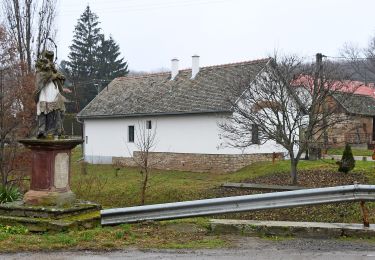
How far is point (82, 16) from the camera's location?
71.1 m

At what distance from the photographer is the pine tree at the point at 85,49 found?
6950 centimetres

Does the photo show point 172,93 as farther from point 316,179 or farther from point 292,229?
point 292,229

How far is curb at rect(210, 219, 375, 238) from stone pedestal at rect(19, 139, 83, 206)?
10.1ft

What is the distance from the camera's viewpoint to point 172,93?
33906 millimetres

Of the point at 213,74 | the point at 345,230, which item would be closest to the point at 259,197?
the point at 345,230

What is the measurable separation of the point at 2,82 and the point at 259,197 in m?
15.1

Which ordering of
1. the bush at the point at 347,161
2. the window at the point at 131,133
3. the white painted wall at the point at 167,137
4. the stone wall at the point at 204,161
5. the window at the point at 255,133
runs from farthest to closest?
the window at the point at 131,133 < the white painted wall at the point at 167,137 < the stone wall at the point at 204,161 < the window at the point at 255,133 < the bush at the point at 347,161

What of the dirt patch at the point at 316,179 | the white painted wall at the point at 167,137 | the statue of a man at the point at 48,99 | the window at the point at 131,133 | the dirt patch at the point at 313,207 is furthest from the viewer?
the window at the point at 131,133

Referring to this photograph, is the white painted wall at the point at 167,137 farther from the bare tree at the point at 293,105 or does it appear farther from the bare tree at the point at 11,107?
the bare tree at the point at 11,107

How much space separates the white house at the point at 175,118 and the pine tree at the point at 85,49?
100 feet

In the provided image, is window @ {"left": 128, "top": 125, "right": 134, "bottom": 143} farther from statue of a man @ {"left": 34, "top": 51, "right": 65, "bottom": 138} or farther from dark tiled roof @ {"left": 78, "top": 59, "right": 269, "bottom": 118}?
statue of a man @ {"left": 34, "top": 51, "right": 65, "bottom": 138}

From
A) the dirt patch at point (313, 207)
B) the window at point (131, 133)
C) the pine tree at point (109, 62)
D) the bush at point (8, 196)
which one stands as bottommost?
the dirt patch at point (313, 207)

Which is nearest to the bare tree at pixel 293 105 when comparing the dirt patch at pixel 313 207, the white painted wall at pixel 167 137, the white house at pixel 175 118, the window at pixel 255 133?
the window at pixel 255 133

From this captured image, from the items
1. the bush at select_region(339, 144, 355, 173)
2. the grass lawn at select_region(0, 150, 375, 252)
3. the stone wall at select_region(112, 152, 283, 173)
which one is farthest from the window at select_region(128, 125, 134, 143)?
the bush at select_region(339, 144, 355, 173)
